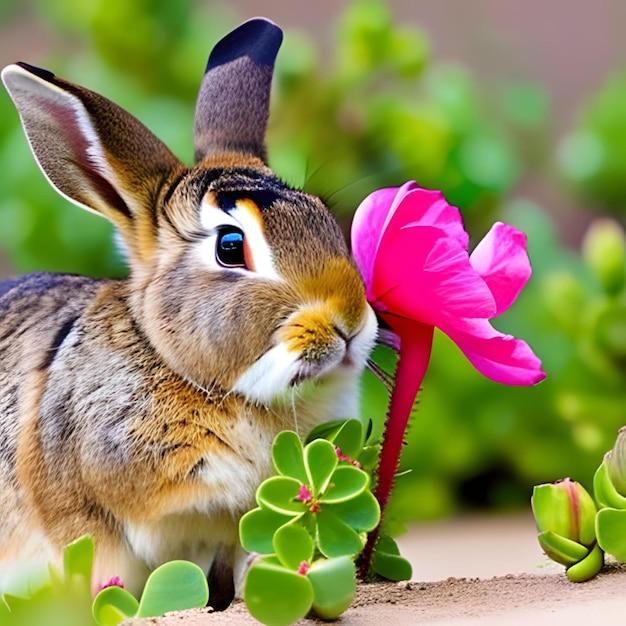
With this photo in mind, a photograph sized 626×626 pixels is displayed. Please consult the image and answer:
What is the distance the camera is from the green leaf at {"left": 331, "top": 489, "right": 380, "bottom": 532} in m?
1.02

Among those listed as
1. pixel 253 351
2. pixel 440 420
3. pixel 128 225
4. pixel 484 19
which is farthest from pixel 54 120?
pixel 484 19

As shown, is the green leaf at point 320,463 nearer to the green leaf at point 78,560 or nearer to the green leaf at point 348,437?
the green leaf at point 348,437

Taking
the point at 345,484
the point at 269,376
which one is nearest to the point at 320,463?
the point at 345,484

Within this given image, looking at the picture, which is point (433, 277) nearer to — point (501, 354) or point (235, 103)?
point (501, 354)

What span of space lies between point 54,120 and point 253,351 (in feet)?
1.13

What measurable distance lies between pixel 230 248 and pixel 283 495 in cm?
29

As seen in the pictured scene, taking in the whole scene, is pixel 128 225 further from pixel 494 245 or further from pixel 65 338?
pixel 494 245

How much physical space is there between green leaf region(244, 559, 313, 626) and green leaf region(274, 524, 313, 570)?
2.1 inches

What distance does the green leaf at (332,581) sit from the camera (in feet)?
3.08

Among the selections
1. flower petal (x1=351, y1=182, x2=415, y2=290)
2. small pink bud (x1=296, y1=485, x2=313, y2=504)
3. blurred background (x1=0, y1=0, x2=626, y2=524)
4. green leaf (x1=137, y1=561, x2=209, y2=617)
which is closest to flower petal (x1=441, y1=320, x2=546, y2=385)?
flower petal (x1=351, y1=182, x2=415, y2=290)

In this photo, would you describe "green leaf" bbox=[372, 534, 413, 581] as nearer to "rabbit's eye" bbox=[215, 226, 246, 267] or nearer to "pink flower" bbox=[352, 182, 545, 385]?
"pink flower" bbox=[352, 182, 545, 385]

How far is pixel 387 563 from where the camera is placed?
122 centimetres

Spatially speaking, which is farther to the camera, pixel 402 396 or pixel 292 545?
pixel 402 396

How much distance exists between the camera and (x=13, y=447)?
1.23m
